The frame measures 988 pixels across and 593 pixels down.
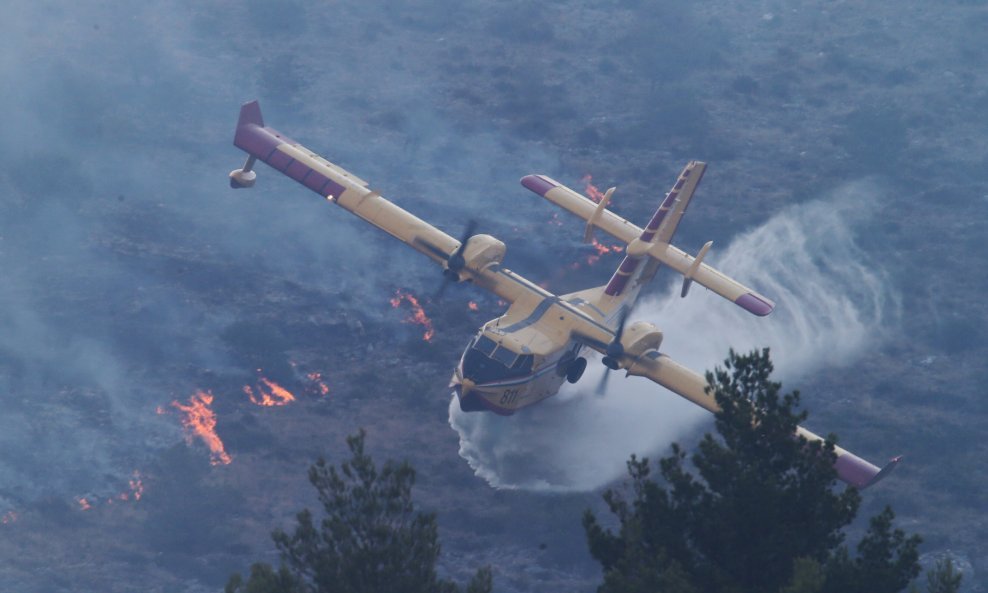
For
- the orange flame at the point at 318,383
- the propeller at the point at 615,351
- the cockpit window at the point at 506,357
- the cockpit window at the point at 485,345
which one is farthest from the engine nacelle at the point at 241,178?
the propeller at the point at 615,351

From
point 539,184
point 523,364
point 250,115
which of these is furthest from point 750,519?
point 250,115

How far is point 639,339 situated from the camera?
181 ft

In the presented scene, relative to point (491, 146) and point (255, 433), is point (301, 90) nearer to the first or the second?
point (491, 146)

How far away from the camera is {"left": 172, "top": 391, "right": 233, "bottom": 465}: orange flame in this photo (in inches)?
2297

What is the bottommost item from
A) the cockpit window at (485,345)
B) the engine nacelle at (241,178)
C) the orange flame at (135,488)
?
the orange flame at (135,488)

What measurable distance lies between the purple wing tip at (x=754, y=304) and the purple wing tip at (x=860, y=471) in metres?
7.84

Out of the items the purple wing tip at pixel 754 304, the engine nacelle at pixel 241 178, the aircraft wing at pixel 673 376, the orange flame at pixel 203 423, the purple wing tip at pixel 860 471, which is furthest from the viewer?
the engine nacelle at pixel 241 178

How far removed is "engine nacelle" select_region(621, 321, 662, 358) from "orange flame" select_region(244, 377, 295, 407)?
1623cm

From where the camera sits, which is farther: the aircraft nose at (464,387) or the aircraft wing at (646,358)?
the aircraft wing at (646,358)

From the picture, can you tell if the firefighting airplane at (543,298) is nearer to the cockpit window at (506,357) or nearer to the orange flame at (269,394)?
the cockpit window at (506,357)

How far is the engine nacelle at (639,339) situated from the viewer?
181 feet

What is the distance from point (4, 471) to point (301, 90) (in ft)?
121

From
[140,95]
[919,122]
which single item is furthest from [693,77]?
[140,95]

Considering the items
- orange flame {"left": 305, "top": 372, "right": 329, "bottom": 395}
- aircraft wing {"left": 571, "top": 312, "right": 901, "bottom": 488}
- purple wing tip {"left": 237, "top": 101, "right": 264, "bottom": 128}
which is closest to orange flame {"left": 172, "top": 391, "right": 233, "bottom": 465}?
orange flame {"left": 305, "top": 372, "right": 329, "bottom": 395}
